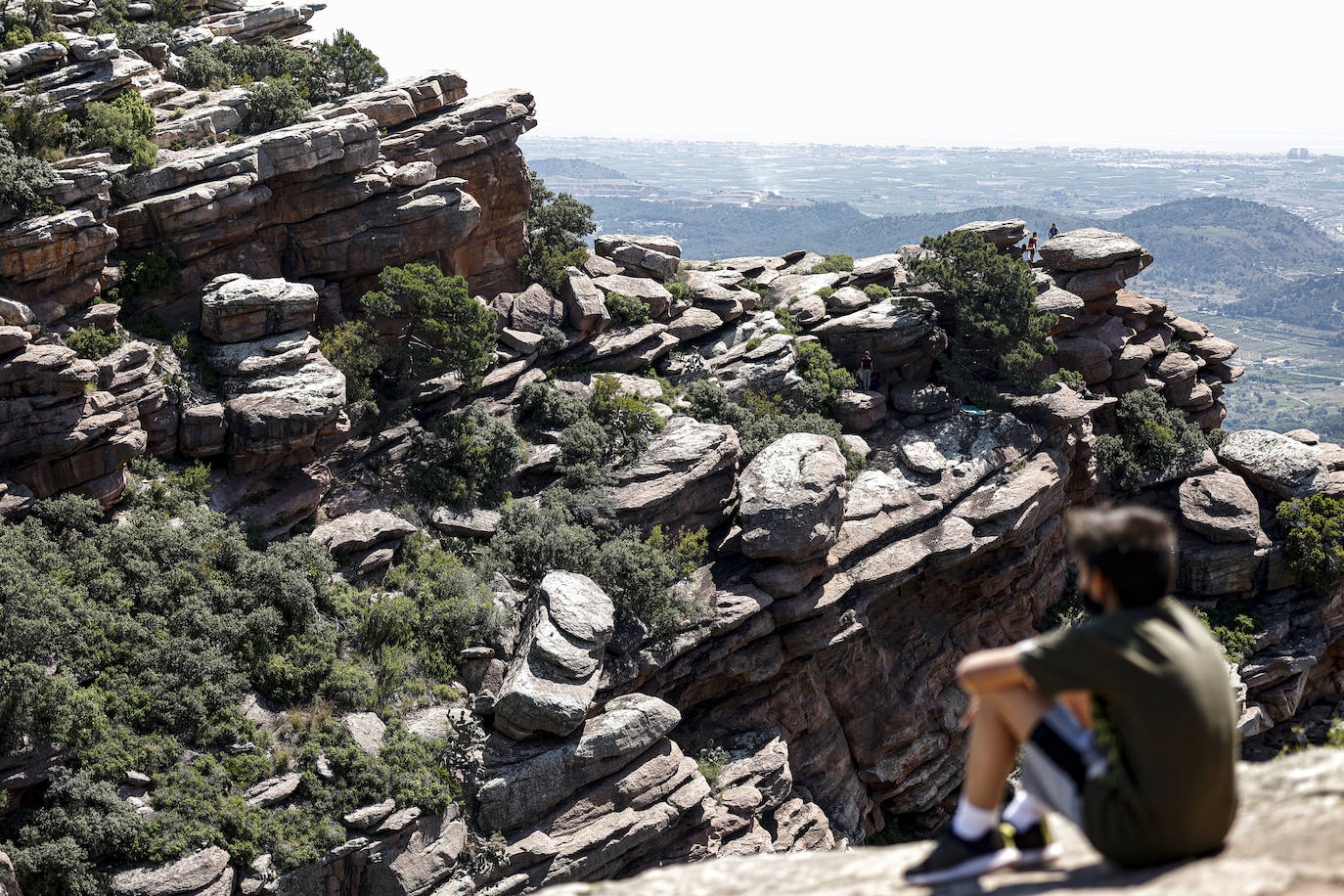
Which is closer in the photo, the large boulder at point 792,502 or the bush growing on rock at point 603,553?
the bush growing on rock at point 603,553

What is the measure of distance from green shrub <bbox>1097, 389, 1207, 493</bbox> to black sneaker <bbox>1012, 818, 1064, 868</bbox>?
44235 mm

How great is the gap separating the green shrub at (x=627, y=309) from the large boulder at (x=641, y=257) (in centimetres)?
486

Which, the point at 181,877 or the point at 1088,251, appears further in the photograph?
the point at 1088,251

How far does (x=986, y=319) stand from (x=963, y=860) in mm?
40386

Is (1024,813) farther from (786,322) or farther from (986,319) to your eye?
(786,322)

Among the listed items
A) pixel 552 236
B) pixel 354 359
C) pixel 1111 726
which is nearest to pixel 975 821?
pixel 1111 726

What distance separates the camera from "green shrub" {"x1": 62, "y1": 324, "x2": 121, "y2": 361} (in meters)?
29.1

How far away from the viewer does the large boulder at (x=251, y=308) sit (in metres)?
32.1

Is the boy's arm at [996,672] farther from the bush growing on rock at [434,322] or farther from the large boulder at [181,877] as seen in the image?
the bush growing on rock at [434,322]

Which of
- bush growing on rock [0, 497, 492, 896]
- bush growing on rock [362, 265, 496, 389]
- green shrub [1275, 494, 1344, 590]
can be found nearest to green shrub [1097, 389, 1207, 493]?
green shrub [1275, 494, 1344, 590]

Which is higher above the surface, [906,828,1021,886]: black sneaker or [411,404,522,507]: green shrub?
[906,828,1021,886]: black sneaker

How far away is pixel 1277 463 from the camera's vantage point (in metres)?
45.8

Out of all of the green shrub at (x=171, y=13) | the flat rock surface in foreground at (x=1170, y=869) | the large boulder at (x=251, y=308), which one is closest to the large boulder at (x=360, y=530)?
the large boulder at (x=251, y=308)

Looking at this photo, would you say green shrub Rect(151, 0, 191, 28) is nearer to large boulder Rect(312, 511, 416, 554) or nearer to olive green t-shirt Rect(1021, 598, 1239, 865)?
large boulder Rect(312, 511, 416, 554)
